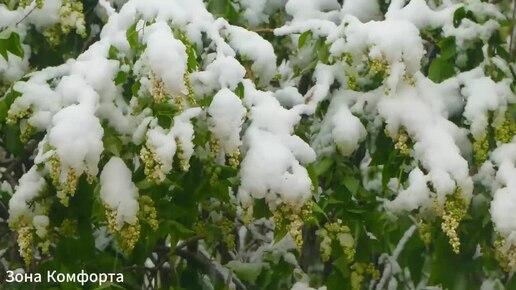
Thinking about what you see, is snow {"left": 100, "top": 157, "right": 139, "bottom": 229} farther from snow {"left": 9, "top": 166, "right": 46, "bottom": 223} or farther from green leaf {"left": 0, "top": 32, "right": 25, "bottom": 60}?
green leaf {"left": 0, "top": 32, "right": 25, "bottom": 60}

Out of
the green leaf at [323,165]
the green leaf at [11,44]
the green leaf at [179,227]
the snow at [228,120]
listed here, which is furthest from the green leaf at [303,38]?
the green leaf at [11,44]

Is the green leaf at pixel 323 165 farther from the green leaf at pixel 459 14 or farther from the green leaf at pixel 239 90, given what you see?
the green leaf at pixel 459 14

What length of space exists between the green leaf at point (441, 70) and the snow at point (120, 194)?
2.79 feet

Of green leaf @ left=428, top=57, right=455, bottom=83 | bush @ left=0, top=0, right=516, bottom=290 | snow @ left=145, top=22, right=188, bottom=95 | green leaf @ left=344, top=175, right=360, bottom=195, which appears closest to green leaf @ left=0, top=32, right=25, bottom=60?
bush @ left=0, top=0, right=516, bottom=290

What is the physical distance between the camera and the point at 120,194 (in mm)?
1768

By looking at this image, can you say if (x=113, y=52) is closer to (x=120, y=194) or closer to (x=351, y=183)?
(x=120, y=194)

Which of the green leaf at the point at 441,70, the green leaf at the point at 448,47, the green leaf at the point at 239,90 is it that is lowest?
the green leaf at the point at 441,70

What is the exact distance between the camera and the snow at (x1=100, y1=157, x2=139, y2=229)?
1.76m

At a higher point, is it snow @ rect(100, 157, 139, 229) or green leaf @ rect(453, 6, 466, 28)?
green leaf @ rect(453, 6, 466, 28)

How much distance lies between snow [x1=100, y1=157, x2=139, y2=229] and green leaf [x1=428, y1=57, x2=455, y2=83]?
851 mm

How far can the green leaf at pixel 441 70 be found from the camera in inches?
85.4

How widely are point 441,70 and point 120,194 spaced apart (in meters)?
0.91

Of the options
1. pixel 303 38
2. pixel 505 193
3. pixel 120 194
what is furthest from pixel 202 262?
pixel 505 193

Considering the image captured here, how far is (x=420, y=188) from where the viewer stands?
197cm
